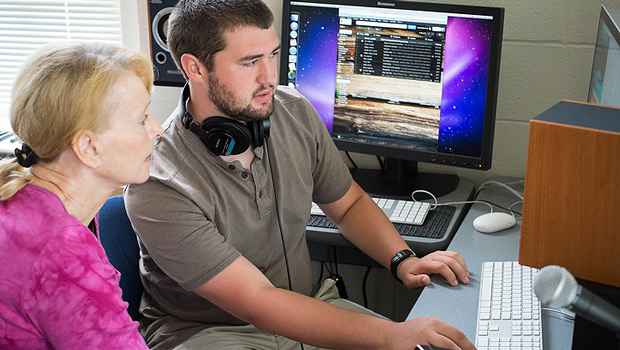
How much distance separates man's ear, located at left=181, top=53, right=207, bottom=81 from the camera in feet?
4.66

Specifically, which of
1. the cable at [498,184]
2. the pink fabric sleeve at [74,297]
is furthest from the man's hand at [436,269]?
the pink fabric sleeve at [74,297]

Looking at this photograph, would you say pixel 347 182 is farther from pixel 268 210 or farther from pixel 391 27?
pixel 391 27

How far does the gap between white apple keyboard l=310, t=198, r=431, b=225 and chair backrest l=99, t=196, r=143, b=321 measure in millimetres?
486

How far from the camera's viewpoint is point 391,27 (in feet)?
5.90

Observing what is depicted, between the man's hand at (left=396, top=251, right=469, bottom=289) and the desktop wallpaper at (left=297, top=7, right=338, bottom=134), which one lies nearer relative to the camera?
the man's hand at (left=396, top=251, right=469, bottom=289)

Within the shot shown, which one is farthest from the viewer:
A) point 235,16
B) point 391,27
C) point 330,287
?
point 391,27

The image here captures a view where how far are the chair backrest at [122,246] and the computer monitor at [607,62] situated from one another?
1.03 metres

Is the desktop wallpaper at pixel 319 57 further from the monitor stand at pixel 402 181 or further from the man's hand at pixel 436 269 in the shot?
the man's hand at pixel 436 269

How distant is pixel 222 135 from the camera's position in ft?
4.49

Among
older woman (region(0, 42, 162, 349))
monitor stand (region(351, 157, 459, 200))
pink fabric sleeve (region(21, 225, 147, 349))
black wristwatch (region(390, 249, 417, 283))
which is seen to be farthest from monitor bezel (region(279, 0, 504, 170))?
pink fabric sleeve (region(21, 225, 147, 349))

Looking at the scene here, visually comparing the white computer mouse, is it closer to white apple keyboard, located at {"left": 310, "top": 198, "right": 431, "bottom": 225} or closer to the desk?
the desk

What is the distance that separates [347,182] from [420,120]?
0.31 m

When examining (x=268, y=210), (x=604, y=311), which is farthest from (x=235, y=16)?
(x=604, y=311)

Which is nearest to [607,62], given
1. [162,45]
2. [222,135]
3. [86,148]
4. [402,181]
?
[402,181]
